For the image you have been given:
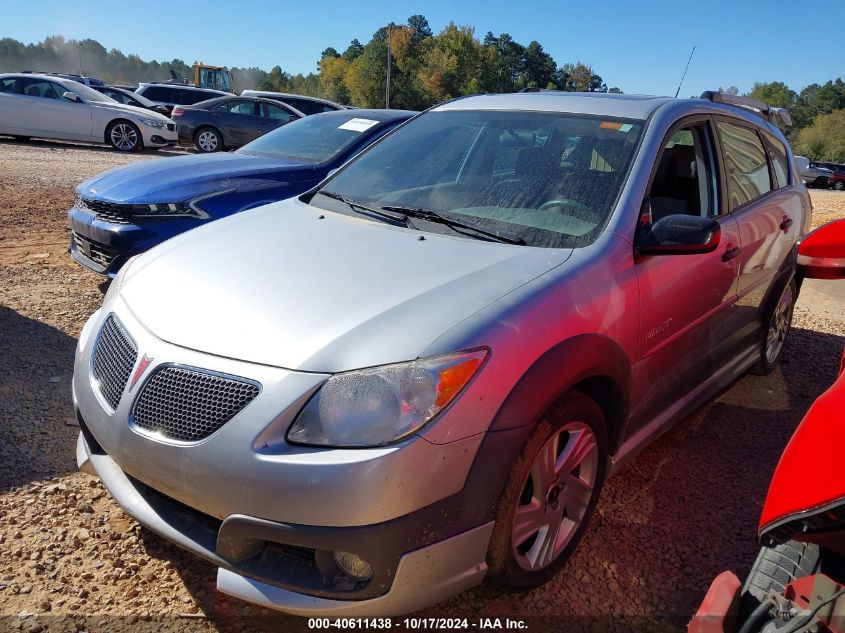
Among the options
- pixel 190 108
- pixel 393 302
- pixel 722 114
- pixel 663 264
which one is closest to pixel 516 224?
pixel 663 264

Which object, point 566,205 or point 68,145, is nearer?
point 566,205

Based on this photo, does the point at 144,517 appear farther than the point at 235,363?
Yes

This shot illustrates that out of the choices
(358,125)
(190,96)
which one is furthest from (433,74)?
(358,125)

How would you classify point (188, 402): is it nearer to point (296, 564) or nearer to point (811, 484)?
point (296, 564)

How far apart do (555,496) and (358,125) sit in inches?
182

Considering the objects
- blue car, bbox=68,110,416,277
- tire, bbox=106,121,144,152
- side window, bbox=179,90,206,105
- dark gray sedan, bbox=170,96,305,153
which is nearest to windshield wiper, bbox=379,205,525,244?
blue car, bbox=68,110,416,277

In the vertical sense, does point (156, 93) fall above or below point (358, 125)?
above

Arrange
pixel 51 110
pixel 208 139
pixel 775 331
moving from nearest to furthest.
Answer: pixel 775 331 < pixel 51 110 < pixel 208 139

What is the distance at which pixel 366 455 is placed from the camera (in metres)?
1.76

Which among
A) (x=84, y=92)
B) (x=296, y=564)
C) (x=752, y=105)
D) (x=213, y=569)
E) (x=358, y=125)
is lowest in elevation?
(x=213, y=569)

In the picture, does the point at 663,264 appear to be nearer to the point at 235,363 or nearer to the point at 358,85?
the point at 235,363

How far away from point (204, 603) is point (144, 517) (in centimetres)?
44

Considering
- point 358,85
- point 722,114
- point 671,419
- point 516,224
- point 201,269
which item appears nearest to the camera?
point 201,269

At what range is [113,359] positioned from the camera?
224 cm
